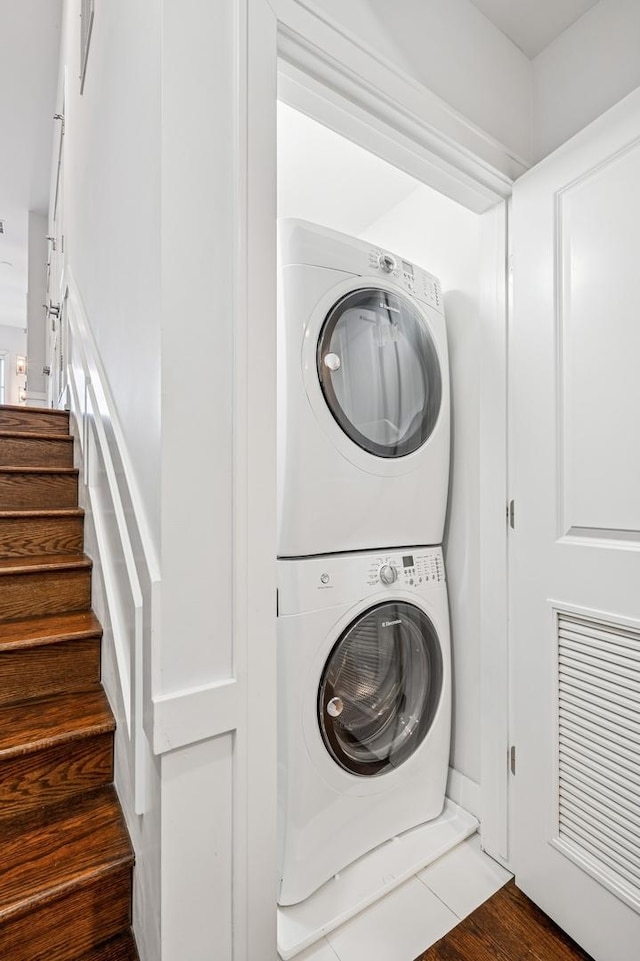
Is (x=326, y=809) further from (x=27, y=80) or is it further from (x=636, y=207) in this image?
(x=27, y=80)

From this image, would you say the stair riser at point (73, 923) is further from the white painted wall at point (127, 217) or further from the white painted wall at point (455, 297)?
the white painted wall at point (455, 297)

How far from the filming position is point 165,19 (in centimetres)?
79

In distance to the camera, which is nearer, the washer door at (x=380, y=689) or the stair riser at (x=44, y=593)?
the washer door at (x=380, y=689)

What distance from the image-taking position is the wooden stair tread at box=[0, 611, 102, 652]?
127 centimetres

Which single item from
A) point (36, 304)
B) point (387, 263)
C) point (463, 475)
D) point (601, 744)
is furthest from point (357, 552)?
point (36, 304)

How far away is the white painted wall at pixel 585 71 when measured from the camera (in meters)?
1.22

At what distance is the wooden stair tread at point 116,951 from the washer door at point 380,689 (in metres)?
0.57

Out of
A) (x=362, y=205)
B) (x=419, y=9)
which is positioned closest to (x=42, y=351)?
(x=362, y=205)

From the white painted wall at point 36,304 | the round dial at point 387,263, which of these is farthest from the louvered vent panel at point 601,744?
the white painted wall at point 36,304

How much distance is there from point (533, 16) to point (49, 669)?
2.30m

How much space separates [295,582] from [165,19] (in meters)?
1.13

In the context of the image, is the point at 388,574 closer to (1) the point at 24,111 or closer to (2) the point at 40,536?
(2) the point at 40,536

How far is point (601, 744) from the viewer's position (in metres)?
1.10

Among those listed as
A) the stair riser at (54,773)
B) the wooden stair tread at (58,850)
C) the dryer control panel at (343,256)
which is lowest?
the wooden stair tread at (58,850)
